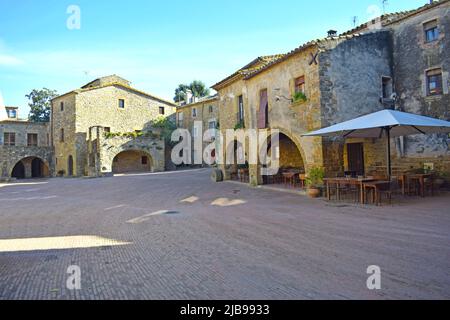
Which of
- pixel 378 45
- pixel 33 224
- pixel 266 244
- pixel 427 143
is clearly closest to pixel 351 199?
pixel 427 143

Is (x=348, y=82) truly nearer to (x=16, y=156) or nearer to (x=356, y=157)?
(x=356, y=157)

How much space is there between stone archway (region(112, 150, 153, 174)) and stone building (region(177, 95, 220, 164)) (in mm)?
6433

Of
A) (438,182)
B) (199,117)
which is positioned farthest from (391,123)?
(199,117)

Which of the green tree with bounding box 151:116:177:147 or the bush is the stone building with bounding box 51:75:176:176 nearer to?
the green tree with bounding box 151:116:177:147

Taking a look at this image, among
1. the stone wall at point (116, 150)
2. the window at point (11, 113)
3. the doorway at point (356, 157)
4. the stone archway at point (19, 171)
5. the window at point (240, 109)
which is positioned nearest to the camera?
the doorway at point (356, 157)

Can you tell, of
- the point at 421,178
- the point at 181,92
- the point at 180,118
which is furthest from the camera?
the point at 181,92

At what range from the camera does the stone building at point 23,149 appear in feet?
90.2

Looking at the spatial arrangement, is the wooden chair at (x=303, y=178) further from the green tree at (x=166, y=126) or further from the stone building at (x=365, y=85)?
the green tree at (x=166, y=126)

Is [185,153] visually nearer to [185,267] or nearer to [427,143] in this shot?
[427,143]

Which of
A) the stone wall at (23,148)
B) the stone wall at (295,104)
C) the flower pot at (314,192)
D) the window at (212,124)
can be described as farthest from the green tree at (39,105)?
the flower pot at (314,192)

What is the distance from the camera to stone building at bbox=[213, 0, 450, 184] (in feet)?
36.5

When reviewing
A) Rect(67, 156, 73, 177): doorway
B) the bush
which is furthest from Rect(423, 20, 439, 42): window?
Rect(67, 156, 73, 177): doorway

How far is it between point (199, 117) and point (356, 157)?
2375 cm

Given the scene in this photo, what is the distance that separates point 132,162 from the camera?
100ft
